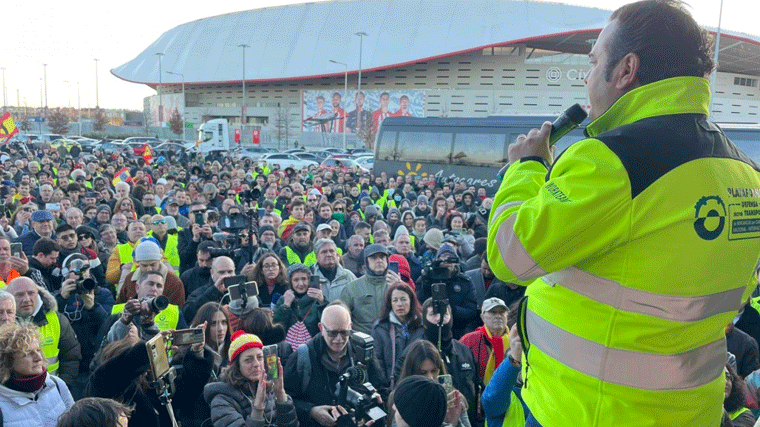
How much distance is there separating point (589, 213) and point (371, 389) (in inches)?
84.5

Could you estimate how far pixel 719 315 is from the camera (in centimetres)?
158

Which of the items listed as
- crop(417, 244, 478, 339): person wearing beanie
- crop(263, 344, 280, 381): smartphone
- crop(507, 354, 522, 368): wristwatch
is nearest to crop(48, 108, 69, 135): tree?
crop(417, 244, 478, 339): person wearing beanie

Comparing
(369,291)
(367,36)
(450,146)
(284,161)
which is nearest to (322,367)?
(369,291)

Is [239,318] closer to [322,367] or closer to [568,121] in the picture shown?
[322,367]

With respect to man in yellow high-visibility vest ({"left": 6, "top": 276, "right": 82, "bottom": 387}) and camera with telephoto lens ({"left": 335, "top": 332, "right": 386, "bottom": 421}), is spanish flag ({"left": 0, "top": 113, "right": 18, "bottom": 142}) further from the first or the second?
camera with telephoto lens ({"left": 335, "top": 332, "right": 386, "bottom": 421})

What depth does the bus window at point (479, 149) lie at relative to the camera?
19.9m

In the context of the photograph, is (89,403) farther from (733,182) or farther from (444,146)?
(444,146)

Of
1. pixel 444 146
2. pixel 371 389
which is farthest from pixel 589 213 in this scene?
pixel 444 146

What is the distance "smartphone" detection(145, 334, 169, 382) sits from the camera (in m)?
2.81

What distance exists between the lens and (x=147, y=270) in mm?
5789

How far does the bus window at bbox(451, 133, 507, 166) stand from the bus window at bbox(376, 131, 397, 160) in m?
3.12

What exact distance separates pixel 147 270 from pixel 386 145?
18.5 m

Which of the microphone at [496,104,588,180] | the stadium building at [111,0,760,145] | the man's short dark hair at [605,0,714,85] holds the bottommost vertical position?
the microphone at [496,104,588,180]

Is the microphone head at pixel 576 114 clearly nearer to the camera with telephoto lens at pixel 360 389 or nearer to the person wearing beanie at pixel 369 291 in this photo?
the camera with telephoto lens at pixel 360 389
